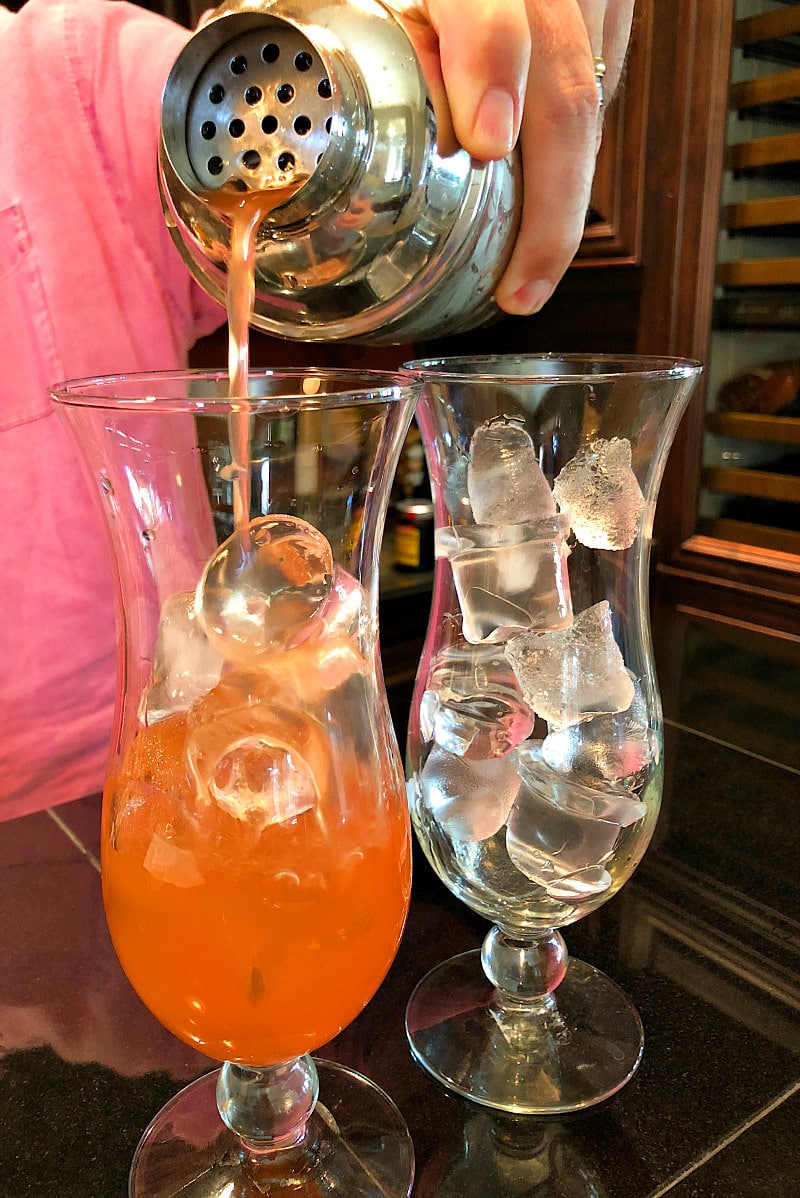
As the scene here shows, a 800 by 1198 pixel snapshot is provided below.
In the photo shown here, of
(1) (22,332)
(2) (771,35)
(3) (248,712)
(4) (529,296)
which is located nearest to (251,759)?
(3) (248,712)

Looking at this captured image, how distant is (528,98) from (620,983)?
21.1 inches

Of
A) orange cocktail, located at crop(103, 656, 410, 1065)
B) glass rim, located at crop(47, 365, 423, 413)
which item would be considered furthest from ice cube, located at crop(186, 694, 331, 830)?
glass rim, located at crop(47, 365, 423, 413)

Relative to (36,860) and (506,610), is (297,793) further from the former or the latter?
(36,860)

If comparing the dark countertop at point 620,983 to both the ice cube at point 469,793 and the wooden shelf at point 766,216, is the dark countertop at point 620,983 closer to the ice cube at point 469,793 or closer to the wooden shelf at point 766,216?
the ice cube at point 469,793

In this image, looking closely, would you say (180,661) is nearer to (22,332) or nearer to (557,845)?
(557,845)

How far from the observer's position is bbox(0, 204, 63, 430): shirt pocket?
3.02 feet

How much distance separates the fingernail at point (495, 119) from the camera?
0.48 metres

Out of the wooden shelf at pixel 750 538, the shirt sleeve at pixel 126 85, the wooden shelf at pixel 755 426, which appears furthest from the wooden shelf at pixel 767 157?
the shirt sleeve at pixel 126 85

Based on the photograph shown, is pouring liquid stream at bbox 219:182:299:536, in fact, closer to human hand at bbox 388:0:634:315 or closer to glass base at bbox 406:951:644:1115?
human hand at bbox 388:0:634:315

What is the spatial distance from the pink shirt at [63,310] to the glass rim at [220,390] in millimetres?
509

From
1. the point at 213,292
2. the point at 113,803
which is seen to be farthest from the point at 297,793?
the point at 213,292

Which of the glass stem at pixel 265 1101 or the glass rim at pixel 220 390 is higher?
the glass rim at pixel 220 390

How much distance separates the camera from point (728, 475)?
5.83ft

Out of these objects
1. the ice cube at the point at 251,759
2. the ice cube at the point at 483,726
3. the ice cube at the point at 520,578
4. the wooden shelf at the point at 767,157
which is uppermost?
the wooden shelf at the point at 767,157
